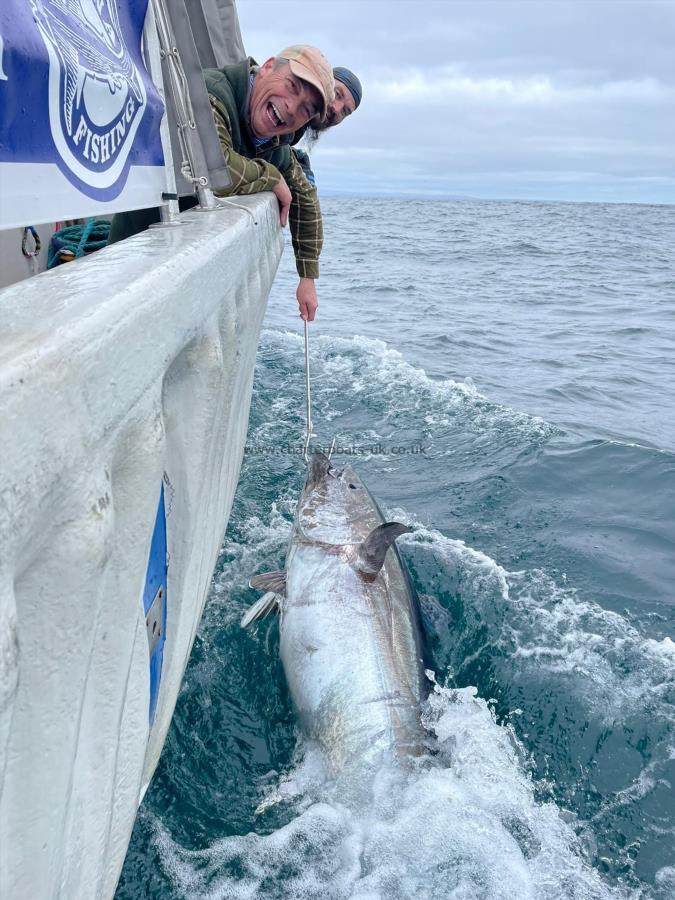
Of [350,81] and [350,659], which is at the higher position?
[350,81]

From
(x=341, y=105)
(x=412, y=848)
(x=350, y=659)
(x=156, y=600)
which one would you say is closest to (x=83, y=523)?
(x=156, y=600)

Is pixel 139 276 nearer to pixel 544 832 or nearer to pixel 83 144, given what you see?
pixel 83 144

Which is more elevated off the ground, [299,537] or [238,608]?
[299,537]

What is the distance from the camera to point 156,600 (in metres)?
1.76

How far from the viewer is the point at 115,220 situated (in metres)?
2.88

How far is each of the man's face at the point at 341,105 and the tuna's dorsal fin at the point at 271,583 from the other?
3.03 meters

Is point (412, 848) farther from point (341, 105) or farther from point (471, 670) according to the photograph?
point (341, 105)

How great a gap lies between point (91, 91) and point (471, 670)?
278 cm

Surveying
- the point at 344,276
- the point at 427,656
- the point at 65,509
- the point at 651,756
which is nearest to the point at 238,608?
the point at 427,656

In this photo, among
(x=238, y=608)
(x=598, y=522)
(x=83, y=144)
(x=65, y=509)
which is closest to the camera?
(x=65, y=509)

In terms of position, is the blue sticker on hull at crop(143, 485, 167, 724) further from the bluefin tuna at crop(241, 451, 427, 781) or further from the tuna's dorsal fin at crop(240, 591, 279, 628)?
the tuna's dorsal fin at crop(240, 591, 279, 628)

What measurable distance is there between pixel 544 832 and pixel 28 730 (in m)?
2.12

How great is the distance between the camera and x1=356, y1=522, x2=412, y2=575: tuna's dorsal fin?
124 inches

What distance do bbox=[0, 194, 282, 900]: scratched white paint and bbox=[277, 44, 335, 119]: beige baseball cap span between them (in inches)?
74.3
